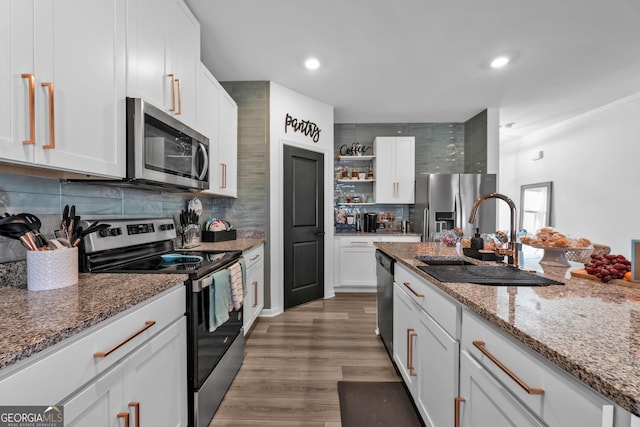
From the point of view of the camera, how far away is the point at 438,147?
15.7ft

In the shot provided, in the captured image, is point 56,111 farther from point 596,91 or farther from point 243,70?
point 596,91

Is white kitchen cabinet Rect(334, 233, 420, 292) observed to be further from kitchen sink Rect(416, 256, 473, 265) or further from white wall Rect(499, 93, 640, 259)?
white wall Rect(499, 93, 640, 259)

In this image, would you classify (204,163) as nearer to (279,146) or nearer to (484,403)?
(279,146)

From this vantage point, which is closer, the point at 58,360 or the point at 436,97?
the point at 58,360

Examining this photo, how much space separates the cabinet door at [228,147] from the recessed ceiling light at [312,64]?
0.84m

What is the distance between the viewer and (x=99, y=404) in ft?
2.78

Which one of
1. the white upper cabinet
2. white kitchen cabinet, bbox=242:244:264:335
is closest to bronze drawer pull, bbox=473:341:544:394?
white kitchen cabinet, bbox=242:244:264:335

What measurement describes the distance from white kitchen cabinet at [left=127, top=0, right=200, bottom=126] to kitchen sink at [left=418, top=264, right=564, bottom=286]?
67.7 inches

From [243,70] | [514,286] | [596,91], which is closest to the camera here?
[514,286]

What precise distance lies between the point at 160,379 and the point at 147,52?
1.59m

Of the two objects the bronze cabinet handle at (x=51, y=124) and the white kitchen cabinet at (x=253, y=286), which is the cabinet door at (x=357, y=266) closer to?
the white kitchen cabinet at (x=253, y=286)

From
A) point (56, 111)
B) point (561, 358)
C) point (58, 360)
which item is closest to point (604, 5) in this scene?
point (561, 358)

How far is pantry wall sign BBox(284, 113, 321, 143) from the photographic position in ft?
11.3

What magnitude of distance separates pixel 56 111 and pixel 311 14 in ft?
6.01
